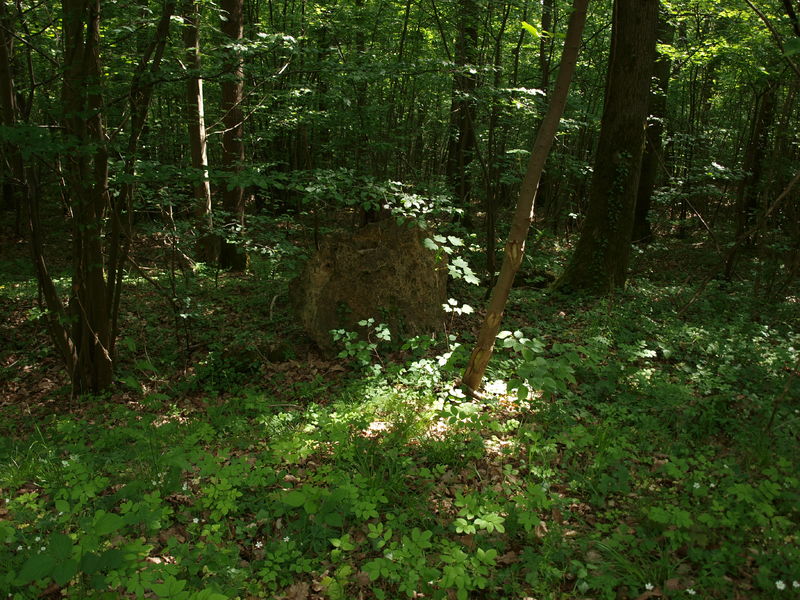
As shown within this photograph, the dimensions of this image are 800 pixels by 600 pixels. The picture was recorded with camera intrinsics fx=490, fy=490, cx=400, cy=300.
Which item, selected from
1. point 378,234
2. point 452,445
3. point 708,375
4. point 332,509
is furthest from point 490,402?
point 378,234

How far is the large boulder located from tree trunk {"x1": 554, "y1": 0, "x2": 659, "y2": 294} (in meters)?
2.91

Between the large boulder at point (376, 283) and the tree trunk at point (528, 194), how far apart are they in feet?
5.74

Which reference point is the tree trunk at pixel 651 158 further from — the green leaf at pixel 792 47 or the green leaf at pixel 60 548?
the green leaf at pixel 60 548

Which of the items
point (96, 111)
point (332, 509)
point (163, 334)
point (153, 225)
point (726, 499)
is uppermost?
point (96, 111)

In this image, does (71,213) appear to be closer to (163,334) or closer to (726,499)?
(163,334)

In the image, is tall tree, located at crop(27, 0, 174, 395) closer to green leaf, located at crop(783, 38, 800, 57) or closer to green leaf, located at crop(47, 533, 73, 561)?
green leaf, located at crop(47, 533, 73, 561)

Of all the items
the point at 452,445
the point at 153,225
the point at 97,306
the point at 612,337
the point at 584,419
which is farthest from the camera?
the point at 153,225

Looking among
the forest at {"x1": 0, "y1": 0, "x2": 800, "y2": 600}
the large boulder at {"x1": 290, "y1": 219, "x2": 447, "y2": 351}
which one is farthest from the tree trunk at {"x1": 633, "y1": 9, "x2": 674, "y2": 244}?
the large boulder at {"x1": 290, "y1": 219, "x2": 447, "y2": 351}

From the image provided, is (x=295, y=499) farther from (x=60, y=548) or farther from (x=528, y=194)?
(x=528, y=194)

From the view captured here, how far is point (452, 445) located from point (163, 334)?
519 centimetres

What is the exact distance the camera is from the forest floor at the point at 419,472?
274 cm

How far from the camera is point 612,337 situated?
6.03 m

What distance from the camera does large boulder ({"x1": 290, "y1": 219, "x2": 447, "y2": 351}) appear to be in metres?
6.17

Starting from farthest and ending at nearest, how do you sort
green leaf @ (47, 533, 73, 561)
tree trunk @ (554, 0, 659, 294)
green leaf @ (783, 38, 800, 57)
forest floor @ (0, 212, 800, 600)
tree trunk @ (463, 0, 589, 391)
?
tree trunk @ (554, 0, 659, 294)
tree trunk @ (463, 0, 589, 391)
forest floor @ (0, 212, 800, 600)
green leaf @ (47, 533, 73, 561)
green leaf @ (783, 38, 800, 57)
